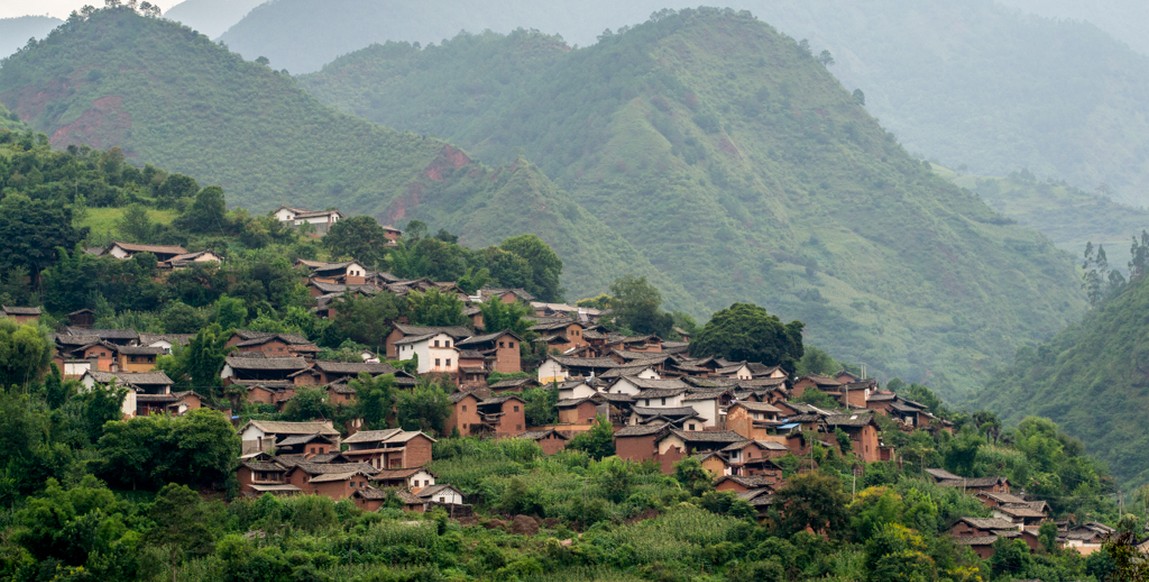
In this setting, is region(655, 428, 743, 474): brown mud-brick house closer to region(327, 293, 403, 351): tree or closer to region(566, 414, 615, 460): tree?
region(566, 414, 615, 460): tree

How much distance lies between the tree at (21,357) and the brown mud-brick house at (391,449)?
387 inches

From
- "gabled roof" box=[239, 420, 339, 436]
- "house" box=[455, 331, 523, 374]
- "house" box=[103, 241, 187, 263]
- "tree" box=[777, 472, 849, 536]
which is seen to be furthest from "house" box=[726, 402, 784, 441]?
"house" box=[103, 241, 187, 263]

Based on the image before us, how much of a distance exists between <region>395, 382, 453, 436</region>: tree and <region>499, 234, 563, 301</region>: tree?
83.6 ft

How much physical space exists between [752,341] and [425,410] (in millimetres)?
16701

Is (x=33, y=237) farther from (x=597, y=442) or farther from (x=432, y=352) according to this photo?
(x=597, y=442)

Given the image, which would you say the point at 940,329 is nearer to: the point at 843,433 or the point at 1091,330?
the point at 1091,330

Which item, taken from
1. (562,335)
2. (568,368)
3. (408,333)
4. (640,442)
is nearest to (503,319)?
(562,335)

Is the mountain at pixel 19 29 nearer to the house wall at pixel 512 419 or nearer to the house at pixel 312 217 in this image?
the house at pixel 312 217

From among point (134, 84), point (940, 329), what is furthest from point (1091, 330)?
point (134, 84)

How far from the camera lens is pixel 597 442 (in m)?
52.7

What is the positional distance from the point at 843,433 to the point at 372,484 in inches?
659

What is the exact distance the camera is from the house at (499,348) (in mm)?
59875

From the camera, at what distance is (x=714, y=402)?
55.1 m

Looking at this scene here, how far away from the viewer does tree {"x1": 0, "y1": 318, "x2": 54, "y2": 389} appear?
49.4 meters
